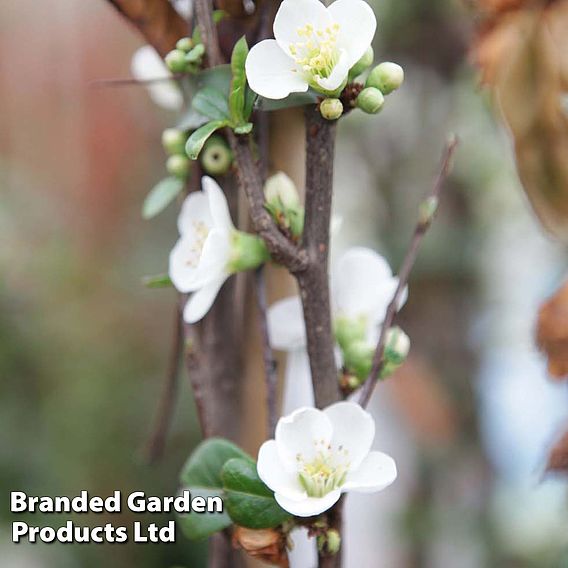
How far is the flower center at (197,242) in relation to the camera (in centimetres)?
43

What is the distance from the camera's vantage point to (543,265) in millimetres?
1225

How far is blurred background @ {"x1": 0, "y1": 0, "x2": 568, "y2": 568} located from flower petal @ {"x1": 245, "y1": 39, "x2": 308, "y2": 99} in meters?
0.65

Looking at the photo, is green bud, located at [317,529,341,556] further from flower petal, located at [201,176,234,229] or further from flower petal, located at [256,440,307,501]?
flower petal, located at [201,176,234,229]

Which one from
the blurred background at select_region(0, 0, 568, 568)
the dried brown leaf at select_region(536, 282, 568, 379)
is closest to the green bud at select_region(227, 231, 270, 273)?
the dried brown leaf at select_region(536, 282, 568, 379)

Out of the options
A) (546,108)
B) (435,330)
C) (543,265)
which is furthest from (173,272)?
(543,265)

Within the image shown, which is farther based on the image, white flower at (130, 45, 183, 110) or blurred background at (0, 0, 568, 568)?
blurred background at (0, 0, 568, 568)

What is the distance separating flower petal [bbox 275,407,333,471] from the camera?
14.2 inches

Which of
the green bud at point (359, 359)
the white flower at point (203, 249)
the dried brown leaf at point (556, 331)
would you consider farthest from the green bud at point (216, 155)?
the dried brown leaf at point (556, 331)

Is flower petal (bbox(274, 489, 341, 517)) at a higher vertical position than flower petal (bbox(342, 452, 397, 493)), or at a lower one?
lower

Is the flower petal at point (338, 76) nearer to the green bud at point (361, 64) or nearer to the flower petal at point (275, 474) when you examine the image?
the green bud at point (361, 64)

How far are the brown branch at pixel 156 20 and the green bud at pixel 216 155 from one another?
61 mm

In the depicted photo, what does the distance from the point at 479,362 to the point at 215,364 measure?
0.70 m

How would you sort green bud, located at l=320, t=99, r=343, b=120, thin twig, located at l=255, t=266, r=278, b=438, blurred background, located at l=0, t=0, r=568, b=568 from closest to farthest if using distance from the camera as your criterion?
green bud, located at l=320, t=99, r=343, b=120, thin twig, located at l=255, t=266, r=278, b=438, blurred background, located at l=0, t=0, r=568, b=568

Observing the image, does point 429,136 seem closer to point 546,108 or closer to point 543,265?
point 543,265
